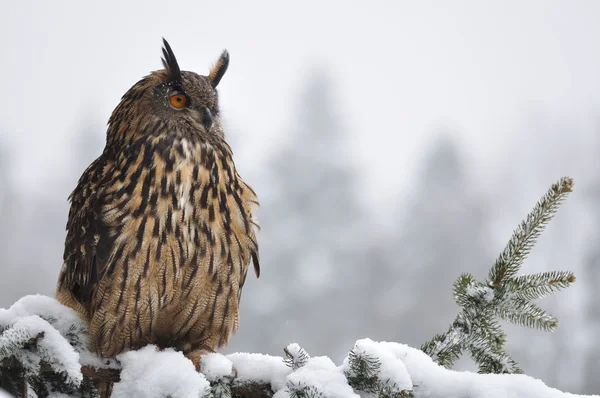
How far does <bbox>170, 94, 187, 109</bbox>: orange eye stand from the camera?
2.46 metres

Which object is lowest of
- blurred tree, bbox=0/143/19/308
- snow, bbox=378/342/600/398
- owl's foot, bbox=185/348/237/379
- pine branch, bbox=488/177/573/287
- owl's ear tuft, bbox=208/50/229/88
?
snow, bbox=378/342/600/398

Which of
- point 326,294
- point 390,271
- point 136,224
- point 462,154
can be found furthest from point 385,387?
point 462,154

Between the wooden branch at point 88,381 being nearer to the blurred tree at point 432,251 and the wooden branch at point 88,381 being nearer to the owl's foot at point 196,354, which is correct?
the owl's foot at point 196,354

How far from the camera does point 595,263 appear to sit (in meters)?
12.8

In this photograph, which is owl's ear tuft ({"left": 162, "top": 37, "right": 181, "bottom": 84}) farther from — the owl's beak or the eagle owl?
the owl's beak

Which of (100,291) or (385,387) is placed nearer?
(385,387)

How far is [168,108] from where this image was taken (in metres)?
2.45

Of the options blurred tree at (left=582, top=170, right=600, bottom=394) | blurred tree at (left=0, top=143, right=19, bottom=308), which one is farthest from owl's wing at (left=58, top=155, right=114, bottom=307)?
blurred tree at (left=0, top=143, right=19, bottom=308)

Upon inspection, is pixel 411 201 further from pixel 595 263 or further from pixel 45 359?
pixel 45 359

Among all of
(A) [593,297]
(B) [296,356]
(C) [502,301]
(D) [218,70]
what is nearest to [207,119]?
(D) [218,70]

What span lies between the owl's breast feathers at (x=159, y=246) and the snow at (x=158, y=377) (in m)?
0.28

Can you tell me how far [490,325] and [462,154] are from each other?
1391 cm

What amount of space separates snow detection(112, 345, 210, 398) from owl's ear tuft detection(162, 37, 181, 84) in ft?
3.42

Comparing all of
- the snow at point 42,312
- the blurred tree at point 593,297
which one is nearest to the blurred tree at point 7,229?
the blurred tree at point 593,297
